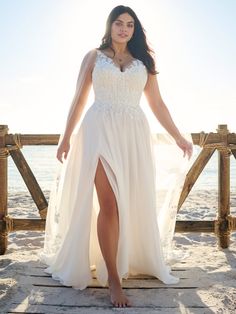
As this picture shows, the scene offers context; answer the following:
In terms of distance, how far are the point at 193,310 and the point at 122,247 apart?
0.70m

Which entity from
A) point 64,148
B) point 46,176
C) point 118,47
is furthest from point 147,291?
point 46,176

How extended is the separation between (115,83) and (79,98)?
33 centimetres

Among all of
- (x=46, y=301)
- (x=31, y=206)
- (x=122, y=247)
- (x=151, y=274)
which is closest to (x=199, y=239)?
(x=151, y=274)

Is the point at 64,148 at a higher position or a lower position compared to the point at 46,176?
higher

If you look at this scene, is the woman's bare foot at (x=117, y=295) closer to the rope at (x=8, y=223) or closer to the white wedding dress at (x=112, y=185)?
the white wedding dress at (x=112, y=185)

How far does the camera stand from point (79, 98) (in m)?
3.45

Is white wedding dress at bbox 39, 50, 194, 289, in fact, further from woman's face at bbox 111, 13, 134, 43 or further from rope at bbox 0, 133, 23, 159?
rope at bbox 0, 133, 23, 159

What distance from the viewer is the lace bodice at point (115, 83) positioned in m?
3.29

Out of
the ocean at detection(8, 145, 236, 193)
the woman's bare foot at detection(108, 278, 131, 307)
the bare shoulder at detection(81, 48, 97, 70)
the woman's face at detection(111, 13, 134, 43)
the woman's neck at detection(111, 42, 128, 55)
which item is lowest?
the ocean at detection(8, 145, 236, 193)

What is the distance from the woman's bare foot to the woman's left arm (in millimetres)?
1345

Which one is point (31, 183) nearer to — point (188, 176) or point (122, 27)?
point (188, 176)

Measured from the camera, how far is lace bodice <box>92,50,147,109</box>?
3295 mm

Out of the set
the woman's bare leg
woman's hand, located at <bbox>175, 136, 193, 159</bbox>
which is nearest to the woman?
the woman's bare leg

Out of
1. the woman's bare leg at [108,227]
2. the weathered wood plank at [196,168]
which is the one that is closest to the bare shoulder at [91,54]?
the woman's bare leg at [108,227]
